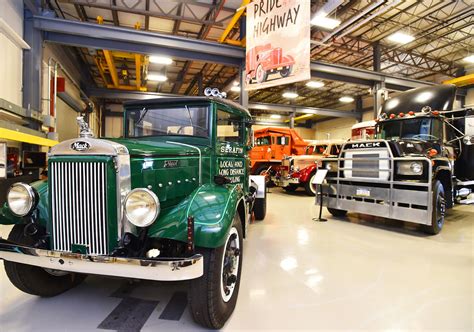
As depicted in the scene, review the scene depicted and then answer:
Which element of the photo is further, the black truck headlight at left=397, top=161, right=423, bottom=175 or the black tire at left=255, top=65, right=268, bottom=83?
the black tire at left=255, top=65, right=268, bottom=83

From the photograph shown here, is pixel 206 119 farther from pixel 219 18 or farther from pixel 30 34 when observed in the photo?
pixel 219 18

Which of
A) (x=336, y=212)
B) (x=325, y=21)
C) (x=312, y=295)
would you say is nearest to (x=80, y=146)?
(x=312, y=295)

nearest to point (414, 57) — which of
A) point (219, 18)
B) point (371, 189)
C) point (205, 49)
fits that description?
point (219, 18)

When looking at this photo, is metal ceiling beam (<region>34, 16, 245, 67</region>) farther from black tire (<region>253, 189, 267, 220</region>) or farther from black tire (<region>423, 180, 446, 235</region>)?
black tire (<region>423, 180, 446, 235</region>)

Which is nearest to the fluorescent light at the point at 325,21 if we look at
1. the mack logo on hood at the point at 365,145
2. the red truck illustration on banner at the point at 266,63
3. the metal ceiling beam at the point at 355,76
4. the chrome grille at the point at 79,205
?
the metal ceiling beam at the point at 355,76

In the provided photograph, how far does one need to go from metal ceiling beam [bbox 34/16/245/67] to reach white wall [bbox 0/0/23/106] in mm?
524

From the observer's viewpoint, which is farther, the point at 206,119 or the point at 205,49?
the point at 205,49

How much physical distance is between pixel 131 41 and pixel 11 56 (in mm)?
2584

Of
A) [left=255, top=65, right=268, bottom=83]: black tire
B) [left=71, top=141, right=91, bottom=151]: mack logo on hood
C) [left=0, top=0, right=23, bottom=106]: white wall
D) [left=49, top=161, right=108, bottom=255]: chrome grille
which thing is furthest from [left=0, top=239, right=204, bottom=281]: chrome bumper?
[left=0, top=0, right=23, bottom=106]: white wall

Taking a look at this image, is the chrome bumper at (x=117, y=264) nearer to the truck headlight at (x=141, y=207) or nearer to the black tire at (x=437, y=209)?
the truck headlight at (x=141, y=207)

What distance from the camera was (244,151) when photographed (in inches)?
147

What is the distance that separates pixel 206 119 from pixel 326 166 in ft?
11.0

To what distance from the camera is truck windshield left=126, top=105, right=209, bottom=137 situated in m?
2.88

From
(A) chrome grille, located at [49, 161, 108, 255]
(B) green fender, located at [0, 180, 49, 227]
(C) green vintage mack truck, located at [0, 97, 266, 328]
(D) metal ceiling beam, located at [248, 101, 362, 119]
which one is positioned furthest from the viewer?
(D) metal ceiling beam, located at [248, 101, 362, 119]
